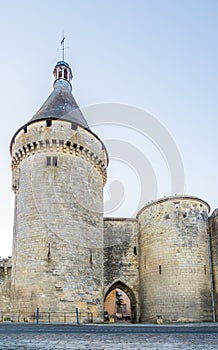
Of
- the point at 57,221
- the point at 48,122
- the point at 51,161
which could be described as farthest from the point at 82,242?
the point at 48,122

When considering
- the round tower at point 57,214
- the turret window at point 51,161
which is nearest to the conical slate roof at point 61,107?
the round tower at point 57,214

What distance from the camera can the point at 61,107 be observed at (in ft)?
63.2

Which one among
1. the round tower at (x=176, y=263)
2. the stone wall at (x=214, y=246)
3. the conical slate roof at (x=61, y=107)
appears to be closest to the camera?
the round tower at (x=176, y=263)

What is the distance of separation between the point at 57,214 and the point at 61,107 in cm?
576

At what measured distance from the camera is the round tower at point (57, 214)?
1562cm

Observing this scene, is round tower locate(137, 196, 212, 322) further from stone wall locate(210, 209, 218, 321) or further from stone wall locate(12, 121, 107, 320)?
stone wall locate(12, 121, 107, 320)

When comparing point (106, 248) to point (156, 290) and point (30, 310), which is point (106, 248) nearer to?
point (156, 290)

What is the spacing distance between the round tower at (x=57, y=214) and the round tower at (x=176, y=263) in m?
2.50

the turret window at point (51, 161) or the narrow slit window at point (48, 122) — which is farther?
the narrow slit window at point (48, 122)

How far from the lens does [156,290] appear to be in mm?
17828

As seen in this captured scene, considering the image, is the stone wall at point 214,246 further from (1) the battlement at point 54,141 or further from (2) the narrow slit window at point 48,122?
(2) the narrow slit window at point 48,122

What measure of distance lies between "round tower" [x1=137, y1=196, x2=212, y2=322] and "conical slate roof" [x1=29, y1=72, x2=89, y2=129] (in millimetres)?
5889

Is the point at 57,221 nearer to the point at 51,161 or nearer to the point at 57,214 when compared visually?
the point at 57,214

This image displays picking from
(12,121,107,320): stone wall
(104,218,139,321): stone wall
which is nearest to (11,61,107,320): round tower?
(12,121,107,320): stone wall
